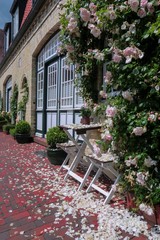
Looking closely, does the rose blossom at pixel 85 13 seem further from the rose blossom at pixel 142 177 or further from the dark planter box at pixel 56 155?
the dark planter box at pixel 56 155

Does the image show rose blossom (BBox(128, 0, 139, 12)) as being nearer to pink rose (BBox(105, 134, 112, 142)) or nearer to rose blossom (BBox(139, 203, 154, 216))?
pink rose (BBox(105, 134, 112, 142))

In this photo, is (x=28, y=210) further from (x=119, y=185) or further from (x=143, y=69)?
(x=143, y=69)

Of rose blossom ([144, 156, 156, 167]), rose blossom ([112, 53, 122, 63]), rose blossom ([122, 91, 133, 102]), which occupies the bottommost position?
rose blossom ([144, 156, 156, 167])

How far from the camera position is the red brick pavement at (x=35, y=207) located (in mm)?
2311

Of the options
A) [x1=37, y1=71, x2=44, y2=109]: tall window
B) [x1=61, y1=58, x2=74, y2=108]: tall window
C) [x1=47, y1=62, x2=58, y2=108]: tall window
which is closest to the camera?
[x1=61, y1=58, x2=74, y2=108]: tall window

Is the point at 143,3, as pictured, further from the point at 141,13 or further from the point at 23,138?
the point at 23,138

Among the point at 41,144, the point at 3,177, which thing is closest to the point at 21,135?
the point at 41,144

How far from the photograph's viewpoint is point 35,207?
289 centimetres

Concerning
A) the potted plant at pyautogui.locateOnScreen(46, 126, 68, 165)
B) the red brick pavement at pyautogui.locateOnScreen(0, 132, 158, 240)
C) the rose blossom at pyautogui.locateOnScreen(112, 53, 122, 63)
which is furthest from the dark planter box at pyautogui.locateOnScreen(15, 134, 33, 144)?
the rose blossom at pyautogui.locateOnScreen(112, 53, 122, 63)

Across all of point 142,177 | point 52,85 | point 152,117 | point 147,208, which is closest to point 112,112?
point 152,117

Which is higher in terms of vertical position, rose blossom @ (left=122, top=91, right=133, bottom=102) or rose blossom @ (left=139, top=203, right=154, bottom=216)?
rose blossom @ (left=122, top=91, right=133, bottom=102)

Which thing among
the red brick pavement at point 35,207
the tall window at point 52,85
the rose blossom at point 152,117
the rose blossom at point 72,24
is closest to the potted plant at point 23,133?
the tall window at point 52,85

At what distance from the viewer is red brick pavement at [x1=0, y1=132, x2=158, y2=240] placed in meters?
2.31

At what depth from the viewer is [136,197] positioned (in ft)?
8.11
